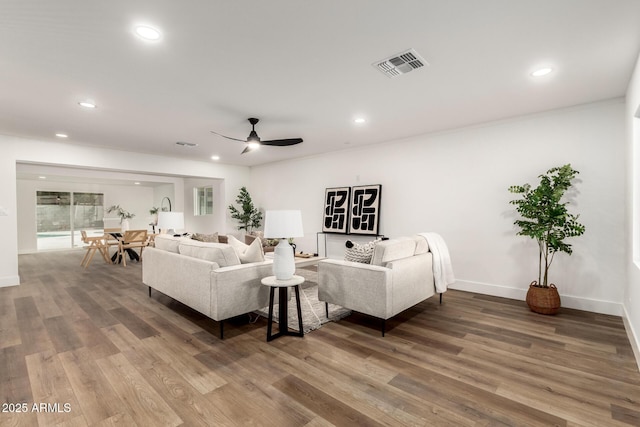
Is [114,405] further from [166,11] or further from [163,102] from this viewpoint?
[163,102]

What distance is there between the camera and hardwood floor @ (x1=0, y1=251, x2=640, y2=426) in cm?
180

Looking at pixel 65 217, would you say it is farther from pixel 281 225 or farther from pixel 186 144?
pixel 281 225

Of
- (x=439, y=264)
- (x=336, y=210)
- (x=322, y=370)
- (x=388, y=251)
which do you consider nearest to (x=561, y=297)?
(x=439, y=264)

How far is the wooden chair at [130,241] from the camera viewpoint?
6867 millimetres

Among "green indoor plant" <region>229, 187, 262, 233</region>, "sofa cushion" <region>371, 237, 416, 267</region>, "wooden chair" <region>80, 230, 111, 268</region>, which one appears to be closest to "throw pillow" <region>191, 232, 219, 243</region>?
"sofa cushion" <region>371, 237, 416, 267</region>

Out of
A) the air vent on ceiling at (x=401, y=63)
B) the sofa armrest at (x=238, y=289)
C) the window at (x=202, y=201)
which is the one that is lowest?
the sofa armrest at (x=238, y=289)

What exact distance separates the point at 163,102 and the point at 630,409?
4.88 metres

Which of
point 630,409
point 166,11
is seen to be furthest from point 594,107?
point 166,11

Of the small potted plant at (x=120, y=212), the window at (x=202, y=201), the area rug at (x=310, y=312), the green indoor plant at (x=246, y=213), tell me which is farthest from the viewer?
the small potted plant at (x=120, y=212)

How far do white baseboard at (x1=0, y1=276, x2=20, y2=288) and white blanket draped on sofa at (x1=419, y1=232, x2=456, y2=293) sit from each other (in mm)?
6557

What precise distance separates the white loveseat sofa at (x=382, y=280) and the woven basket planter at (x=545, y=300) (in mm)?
1273

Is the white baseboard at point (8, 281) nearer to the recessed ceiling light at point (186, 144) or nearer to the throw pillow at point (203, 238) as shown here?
the throw pillow at point (203, 238)

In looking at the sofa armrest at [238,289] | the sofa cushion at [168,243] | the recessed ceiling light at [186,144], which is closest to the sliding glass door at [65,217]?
the recessed ceiling light at [186,144]

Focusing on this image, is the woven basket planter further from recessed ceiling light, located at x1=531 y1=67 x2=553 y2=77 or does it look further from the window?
the window
